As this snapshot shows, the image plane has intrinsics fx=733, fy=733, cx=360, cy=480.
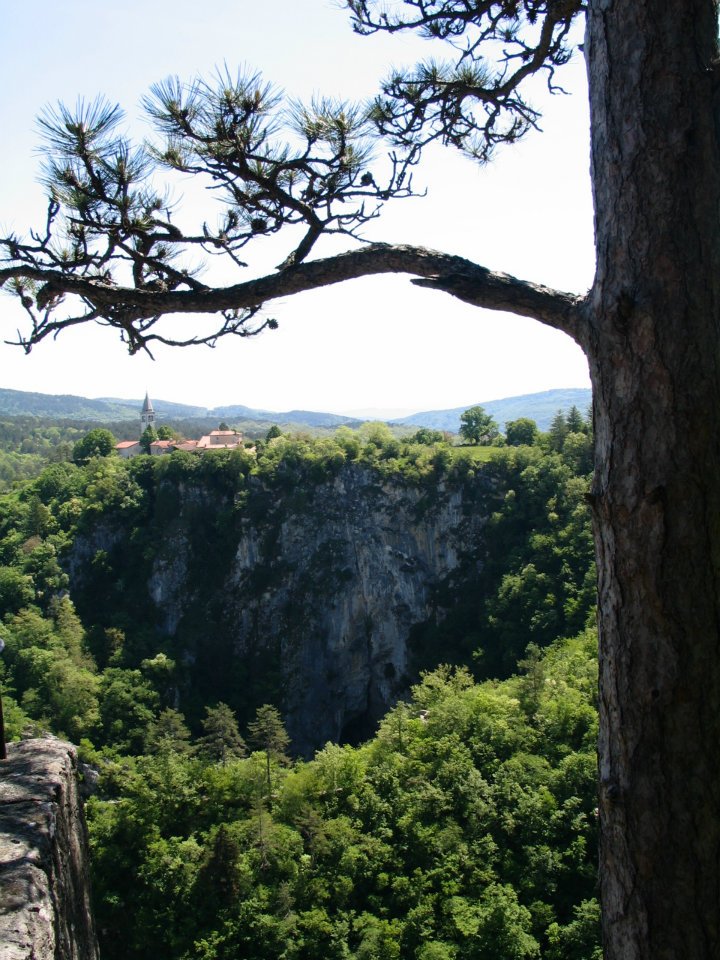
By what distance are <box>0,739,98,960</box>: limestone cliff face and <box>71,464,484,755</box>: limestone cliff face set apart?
36097 mm

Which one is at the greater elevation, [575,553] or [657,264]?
[657,264]

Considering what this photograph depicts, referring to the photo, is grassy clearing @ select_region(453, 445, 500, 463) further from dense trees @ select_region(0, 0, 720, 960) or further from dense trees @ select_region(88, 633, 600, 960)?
dense trees @ select_region(0, 0, 720, 960)

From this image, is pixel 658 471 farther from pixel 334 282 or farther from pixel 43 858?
pixel 43 858

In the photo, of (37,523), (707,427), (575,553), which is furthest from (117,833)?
(37,523)

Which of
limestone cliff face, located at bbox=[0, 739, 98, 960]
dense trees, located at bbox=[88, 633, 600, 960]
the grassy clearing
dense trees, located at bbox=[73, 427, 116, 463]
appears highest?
dense trees, located at bbox=[73, 427, 116, 463]

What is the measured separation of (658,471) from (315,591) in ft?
127

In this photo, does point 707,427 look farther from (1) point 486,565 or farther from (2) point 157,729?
(1) point 486,565

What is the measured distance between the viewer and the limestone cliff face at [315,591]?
3866 cm

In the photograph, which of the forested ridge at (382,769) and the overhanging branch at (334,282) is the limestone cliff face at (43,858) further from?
the forested ridge at (382,769)

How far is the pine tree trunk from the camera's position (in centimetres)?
181

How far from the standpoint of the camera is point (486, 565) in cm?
3766

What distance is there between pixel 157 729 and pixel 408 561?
1602 cm

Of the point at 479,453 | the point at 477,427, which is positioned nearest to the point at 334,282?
the point at 479,453

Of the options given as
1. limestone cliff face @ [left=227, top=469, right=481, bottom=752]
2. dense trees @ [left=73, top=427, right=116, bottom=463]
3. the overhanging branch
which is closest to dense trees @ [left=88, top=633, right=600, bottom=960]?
the overhanging branch
